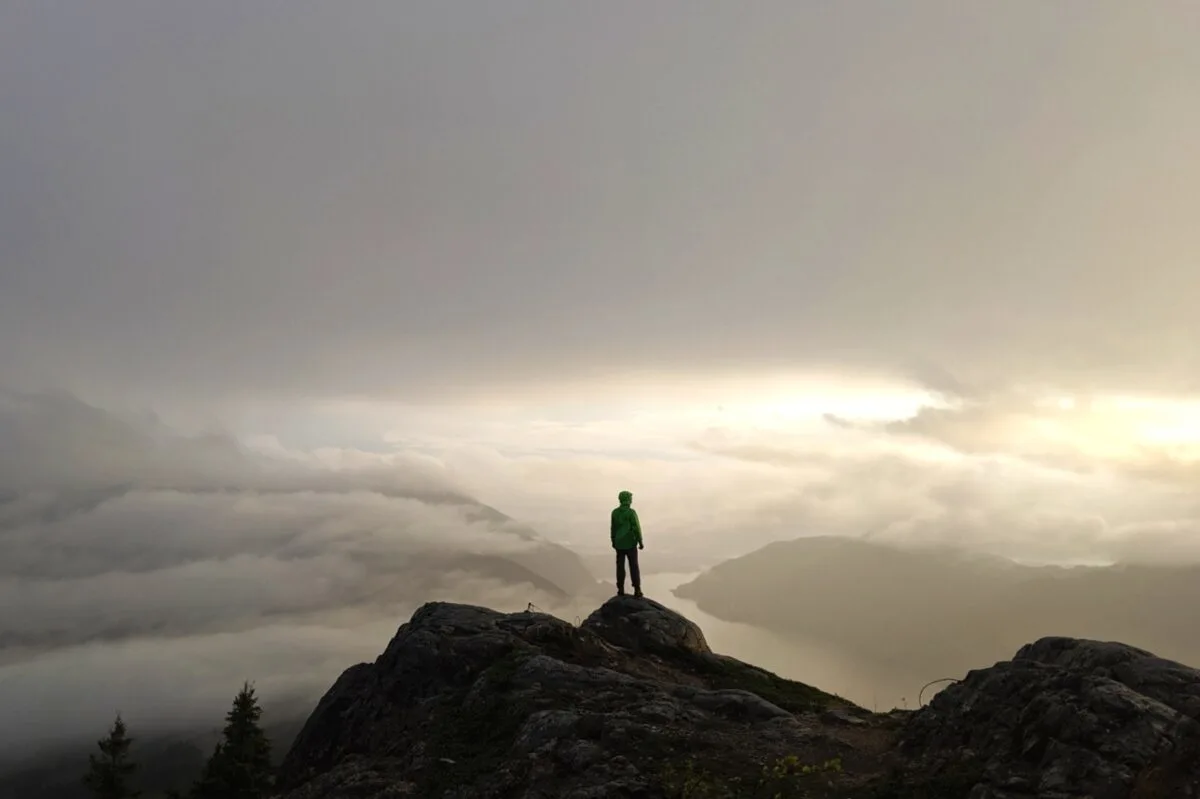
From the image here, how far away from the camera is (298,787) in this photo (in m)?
20.2

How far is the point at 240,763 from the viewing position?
191 ft

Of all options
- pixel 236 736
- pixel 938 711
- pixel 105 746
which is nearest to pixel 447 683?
pixel 938 711

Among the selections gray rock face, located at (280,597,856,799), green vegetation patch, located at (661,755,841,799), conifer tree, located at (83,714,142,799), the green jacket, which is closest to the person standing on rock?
the green jacket

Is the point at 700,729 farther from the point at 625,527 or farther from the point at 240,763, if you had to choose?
the point at 240,763

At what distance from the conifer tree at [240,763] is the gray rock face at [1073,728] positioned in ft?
182

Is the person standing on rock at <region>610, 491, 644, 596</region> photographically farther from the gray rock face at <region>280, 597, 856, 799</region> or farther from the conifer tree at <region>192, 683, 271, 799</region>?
the conifer tree at <region>192, 683, 271, 799</region>

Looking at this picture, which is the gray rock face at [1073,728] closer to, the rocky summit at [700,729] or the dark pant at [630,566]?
the rocky summit at [700,729]

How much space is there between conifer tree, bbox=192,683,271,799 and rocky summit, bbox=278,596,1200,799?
42202 mm

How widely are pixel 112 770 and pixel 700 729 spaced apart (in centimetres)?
8914

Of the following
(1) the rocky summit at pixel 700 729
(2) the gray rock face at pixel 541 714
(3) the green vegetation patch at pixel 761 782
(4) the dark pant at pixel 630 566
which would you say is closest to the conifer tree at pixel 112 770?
(2) the gray rock face at pixel 541 714

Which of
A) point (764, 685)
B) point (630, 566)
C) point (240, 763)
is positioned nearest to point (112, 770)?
point (240, 763)

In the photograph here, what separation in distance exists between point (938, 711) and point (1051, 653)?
3881 mm

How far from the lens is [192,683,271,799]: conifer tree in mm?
56812

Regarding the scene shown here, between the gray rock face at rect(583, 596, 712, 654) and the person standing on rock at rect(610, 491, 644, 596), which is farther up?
the person standing on rock at rect(610, 491, 644, 596)
